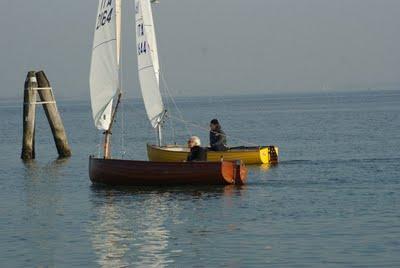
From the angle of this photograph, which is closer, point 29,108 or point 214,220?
point 214,220

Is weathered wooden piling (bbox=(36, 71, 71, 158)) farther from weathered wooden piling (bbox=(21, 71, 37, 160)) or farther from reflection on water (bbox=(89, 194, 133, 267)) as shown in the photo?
reflection on water (bbox=(89, 194, 133, 267))

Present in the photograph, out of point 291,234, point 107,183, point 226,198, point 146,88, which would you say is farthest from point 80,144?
point 291,234

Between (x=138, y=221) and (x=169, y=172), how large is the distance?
5.77 m

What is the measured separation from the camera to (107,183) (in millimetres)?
31344

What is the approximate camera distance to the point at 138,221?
2398 centimetres

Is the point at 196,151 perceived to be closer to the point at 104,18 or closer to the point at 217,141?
the point at 217,141

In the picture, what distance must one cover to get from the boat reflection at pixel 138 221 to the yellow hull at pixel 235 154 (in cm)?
501

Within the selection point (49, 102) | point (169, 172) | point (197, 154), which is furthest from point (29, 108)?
point (197, 154)

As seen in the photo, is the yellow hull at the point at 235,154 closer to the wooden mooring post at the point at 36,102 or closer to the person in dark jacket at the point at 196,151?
the person in dark jacket at the point at 196,151

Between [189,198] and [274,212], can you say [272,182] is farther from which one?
[274,212]

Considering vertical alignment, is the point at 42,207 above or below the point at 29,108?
below

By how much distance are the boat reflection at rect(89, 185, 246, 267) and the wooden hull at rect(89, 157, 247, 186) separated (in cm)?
24

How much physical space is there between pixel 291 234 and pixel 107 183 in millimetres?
11153

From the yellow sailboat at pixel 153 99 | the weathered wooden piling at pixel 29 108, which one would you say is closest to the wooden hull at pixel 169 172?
the yellow sailboat at pixel 153 99
